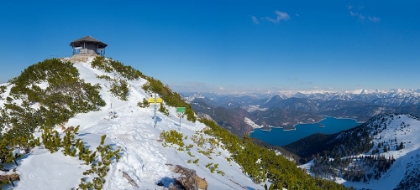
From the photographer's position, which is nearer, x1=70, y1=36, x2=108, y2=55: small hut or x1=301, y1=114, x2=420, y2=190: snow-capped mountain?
x1=70, y1=36, x2=108, y2=55: small hut

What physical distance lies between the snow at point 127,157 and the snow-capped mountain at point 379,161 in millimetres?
126265

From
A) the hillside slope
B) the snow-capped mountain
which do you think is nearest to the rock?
the hillside slope

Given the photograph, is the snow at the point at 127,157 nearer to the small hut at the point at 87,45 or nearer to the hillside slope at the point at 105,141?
the hillside slope at the point at 105,141

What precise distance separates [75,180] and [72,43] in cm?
3346

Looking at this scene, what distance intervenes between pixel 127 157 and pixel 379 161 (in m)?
189

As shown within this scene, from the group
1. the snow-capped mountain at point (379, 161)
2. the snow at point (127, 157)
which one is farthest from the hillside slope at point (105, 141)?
the snow-capped mountain at point (379, 161)

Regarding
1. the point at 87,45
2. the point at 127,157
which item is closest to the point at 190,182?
the point at 127,157

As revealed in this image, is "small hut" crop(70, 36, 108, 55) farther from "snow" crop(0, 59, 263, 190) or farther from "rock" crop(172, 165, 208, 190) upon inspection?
"rock" crop(172, 165, 208, 190)

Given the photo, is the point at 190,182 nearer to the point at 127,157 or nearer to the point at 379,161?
the point at 127,157

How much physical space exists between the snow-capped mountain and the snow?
12626 cm

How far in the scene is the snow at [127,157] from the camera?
385 inches

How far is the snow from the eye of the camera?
9773 millimetres

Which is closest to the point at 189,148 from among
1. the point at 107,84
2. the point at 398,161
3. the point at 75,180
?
the point at 75,180

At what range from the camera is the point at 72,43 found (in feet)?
120
